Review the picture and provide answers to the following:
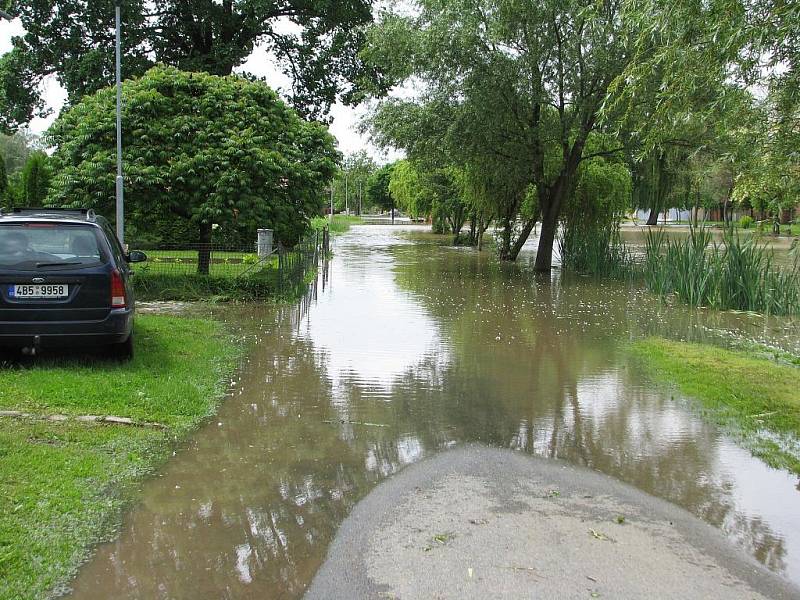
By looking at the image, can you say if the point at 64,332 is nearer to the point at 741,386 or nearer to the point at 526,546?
the point at 526,546

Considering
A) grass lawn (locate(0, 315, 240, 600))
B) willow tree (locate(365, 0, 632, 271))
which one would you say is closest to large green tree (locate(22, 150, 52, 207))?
willow tree (locate(365, 0, 632, 271))

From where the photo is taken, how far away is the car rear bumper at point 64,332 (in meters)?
7.32

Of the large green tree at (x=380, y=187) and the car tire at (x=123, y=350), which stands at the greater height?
the large green tree at (x=380, y=187)

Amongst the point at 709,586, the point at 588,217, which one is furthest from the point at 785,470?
the point at 588,217

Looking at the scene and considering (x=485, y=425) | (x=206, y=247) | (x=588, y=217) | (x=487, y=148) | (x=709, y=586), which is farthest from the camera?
(x=588, y=217)

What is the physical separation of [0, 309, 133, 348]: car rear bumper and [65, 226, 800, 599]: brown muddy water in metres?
1.36

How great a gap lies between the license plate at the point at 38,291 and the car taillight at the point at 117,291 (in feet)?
1.39

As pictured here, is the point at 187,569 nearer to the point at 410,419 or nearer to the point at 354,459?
the point at 354,459

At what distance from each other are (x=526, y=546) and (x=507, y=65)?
647 inches

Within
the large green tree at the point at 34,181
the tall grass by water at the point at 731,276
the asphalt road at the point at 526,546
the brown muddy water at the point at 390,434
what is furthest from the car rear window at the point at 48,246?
the large green tree at the point at 34,181

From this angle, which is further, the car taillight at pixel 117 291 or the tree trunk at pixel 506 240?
the tree trunk at pixel 506 240

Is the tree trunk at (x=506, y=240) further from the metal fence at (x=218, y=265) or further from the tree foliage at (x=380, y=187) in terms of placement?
the tree foliage at (x=380, y=187)

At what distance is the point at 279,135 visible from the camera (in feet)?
54.1

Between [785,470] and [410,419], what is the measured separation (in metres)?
3.03
